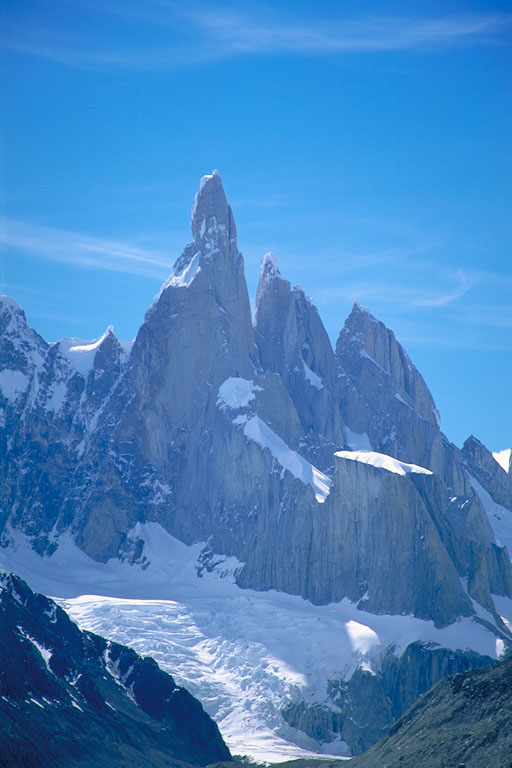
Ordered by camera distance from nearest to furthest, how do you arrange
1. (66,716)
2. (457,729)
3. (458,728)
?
(457,729) < (458,728) < (66,716)

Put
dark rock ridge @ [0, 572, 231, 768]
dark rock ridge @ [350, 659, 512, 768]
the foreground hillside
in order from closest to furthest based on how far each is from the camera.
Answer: the foreground hillside < dark rock ridge @ [350, 659, 512, 768] < dark rock ridge @ [0, 572, 231, 768]

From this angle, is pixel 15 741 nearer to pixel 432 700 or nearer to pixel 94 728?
pixel 94 728

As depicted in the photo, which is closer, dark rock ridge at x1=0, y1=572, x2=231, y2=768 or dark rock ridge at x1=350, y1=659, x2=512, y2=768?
dark rock ridge at x1=350, y1=659, x2=512, y2=768

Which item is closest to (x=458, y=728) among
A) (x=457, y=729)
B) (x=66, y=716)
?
(x=457, y=729)

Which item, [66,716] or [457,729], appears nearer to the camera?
[457,729]

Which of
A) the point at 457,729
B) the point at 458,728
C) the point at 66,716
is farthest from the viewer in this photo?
the point at 66,716

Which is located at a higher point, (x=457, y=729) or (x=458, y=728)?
(x=458, y=728)

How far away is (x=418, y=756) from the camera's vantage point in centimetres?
14812

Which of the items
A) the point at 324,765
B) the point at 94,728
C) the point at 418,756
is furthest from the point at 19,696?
the point at 418,756

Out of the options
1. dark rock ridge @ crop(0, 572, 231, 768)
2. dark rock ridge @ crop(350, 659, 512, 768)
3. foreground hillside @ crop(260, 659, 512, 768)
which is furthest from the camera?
dark rock ridge @ crop(0, 572, 231, 768)

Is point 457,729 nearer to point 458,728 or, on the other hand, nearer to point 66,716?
point 458,728

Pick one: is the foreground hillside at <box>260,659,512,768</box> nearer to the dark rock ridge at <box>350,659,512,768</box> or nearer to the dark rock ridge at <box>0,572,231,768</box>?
the dark rock ridge at <box>350,659,512,768</box>

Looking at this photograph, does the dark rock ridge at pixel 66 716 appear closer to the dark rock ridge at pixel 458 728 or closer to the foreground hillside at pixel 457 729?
the foreground hillside at pixel 457 729

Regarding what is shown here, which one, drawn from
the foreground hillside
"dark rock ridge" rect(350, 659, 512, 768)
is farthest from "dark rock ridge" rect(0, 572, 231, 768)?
"dark rock ridge" rect(350, 659, 512, 768)
